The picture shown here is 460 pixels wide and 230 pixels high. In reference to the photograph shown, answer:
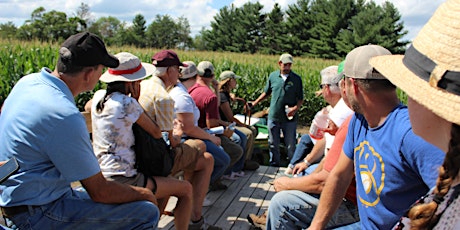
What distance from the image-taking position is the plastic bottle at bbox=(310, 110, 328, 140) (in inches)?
139

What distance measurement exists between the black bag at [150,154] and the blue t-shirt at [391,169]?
4.41ft

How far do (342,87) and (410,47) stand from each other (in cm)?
105

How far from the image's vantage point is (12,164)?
1.75m

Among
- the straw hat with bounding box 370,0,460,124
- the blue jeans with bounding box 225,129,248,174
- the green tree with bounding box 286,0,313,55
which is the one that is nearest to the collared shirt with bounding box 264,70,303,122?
the blue jeans with bounding box 225,129,248,174

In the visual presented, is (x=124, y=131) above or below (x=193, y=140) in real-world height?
above

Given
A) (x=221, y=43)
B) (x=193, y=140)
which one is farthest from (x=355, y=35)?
(x=193, y=140)

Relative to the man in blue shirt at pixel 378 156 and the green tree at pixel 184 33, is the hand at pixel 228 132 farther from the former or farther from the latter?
the green tree at pixel 184 33

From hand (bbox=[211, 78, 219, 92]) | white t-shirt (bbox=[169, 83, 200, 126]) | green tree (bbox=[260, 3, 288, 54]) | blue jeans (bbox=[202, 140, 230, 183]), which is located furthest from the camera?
green tree (bbox=[260, 3, 288, 54])

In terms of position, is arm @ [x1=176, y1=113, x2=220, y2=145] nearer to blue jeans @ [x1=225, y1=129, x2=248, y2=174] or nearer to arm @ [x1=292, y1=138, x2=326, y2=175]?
arm @ [x1=292, y1=138, x2=326, y2=175]

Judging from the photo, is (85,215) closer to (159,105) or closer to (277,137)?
(159,105)

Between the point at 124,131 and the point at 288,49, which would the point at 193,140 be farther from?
the point at 288,49

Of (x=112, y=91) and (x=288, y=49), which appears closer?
(x=112, y=91)

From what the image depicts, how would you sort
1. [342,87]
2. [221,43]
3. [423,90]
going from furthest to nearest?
[221,43], [342,87], [423,90]

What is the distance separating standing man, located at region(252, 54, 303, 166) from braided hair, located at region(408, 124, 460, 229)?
5.08 m
